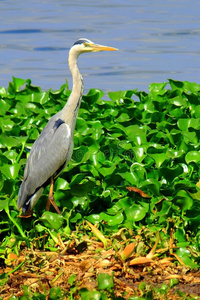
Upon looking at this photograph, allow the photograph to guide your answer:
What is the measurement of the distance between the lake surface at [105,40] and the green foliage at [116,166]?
3661 mm

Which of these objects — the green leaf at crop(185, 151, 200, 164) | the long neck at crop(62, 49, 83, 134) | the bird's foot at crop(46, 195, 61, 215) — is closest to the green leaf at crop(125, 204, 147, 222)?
the bird's foot at crop(46, 195, 61, 215)

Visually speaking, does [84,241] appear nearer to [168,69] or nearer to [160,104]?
[160,104]

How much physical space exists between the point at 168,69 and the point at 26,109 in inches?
211

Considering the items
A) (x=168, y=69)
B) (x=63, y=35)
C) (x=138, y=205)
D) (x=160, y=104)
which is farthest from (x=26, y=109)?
(x=63, y=35)

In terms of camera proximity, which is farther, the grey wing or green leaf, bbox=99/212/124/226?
the grey wing

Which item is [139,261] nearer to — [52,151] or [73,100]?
[52,151]

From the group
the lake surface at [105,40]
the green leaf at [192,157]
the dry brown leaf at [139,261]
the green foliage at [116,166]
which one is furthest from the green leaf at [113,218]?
the lake surface at [105,40]

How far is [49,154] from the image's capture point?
5.25 meters

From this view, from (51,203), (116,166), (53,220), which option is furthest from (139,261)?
(116,166)

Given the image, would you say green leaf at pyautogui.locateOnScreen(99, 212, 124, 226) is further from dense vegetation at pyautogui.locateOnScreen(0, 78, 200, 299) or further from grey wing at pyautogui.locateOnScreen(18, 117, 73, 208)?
grey wing at pyautogui.locateOnScreen(18, 117, 73, 208)

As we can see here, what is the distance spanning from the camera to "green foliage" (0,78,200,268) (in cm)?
463

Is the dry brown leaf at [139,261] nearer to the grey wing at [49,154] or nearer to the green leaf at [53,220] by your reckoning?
the green leaf at [53,220]

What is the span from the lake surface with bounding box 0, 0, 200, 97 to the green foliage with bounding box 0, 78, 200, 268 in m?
3.66

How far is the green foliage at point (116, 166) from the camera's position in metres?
4.63
